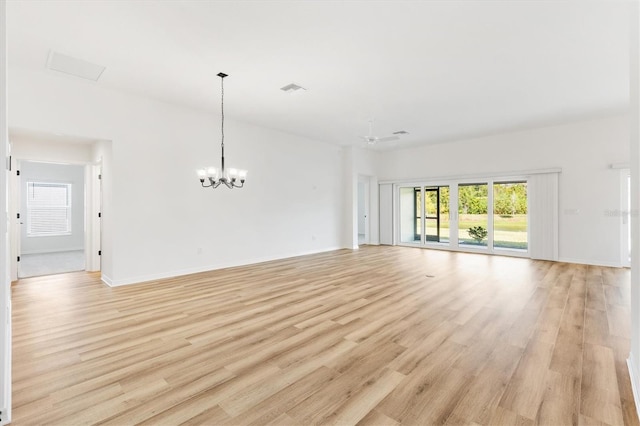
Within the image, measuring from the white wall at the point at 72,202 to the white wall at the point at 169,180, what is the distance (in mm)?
4827

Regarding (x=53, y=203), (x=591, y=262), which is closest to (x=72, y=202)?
(x=53, y=203)

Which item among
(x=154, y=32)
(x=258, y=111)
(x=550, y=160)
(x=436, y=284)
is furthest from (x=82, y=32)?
(x=550, y=160)

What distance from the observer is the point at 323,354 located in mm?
2551

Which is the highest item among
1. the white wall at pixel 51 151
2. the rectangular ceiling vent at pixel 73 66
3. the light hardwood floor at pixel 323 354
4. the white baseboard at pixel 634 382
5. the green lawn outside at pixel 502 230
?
the rectangular ceiling vent at pixel 73 66

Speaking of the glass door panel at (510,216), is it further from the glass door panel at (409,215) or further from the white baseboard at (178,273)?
the white baseboard at (178,273)

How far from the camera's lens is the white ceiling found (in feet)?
9.52

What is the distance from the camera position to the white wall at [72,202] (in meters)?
8.05

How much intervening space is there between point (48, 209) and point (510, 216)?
12900 millimetres

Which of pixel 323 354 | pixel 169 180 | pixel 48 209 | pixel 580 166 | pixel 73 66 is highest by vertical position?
pixel 73 66

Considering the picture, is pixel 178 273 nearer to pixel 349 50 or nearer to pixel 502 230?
pixel 349 50

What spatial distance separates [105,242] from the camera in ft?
17.6

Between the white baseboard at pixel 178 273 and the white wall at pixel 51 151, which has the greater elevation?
the white wall at pixel 51 151

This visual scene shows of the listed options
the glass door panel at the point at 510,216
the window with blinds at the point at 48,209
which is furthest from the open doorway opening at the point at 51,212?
the glass door panel at the point at 510,216

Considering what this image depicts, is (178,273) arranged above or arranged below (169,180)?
below
